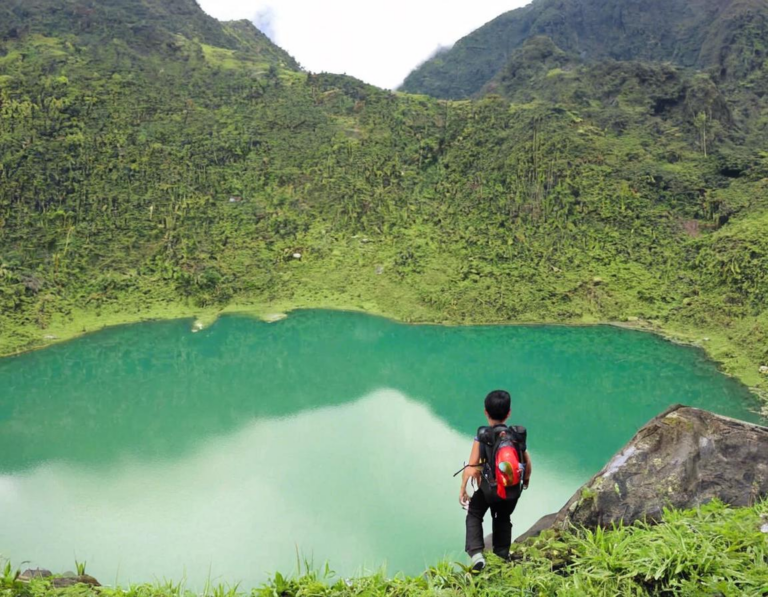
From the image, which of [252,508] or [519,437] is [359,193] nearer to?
[252,508]

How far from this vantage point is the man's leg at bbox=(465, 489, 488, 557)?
3996 millimetres

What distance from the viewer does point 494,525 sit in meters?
4.09

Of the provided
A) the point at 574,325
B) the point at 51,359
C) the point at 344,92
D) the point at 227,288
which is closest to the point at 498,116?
the point at 344,92

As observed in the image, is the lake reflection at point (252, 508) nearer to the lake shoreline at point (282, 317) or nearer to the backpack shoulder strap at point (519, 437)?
the backpack shoulder strap at point (519, 437)

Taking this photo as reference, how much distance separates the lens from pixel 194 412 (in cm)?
1661

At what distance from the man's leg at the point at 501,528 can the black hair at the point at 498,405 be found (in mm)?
645

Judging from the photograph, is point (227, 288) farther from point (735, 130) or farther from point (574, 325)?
point (735, 130)

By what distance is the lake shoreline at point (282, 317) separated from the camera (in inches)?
748

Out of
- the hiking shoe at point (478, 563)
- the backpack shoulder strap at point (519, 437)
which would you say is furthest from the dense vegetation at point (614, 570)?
the backpack shoulder strap at point (519, 437)

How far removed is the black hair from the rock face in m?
1.17

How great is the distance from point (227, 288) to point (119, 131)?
44.5 feet

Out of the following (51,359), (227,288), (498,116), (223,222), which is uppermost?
(498,116)

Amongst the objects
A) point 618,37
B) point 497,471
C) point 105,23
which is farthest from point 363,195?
point 618,37

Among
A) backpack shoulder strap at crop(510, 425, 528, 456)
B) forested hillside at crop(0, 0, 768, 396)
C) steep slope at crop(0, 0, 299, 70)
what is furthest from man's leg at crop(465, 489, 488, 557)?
steep slope at crop(0, 0, 299, 70)
